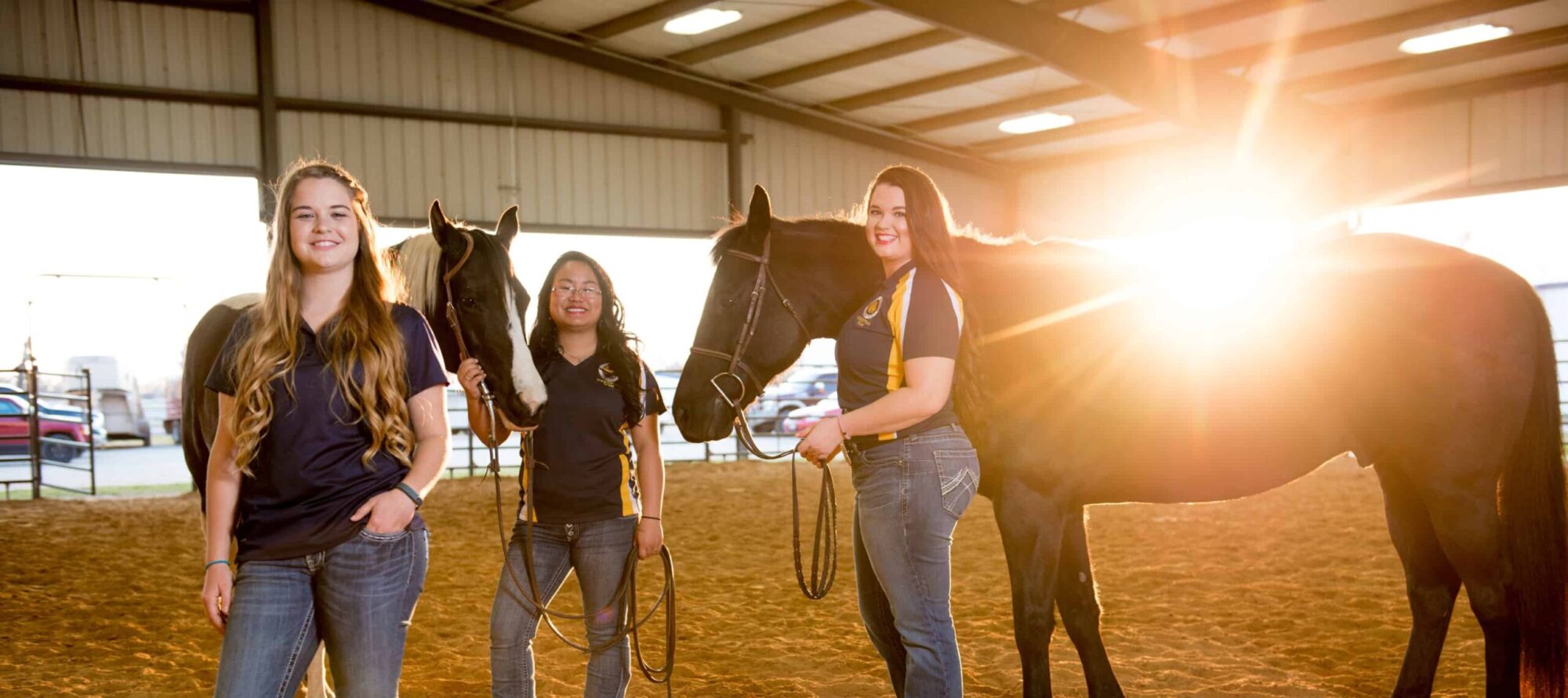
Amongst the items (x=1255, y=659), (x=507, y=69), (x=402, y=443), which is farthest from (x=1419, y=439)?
(x=507, y=69)

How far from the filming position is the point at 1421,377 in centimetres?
288

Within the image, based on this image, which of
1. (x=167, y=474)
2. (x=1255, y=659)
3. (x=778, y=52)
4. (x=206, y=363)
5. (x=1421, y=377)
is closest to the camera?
(x=1421, y=377)

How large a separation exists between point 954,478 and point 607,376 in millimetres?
948

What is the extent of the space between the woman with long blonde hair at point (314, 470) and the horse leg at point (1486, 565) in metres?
2.63

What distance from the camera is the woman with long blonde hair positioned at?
5.62ft

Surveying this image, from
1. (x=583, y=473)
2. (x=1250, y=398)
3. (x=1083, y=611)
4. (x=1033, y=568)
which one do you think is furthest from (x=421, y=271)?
Answer: (x=1250, y=398)

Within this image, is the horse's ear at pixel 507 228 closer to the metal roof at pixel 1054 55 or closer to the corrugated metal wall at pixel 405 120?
the metal roof at pixel 1054 55

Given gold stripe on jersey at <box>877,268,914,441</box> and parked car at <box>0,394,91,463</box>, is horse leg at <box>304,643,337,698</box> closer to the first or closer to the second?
gold stripe on jersey at <box>877,268,914,441</box>

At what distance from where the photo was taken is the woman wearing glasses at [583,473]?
7.92 feet

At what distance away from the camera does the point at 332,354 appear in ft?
5.78

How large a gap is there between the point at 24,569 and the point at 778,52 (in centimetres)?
854

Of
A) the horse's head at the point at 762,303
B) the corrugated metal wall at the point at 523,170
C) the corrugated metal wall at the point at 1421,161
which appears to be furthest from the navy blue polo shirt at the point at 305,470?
the corrugated metal wall at the point at 1421,161

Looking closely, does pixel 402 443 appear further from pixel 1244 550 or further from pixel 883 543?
pixel 1244 550

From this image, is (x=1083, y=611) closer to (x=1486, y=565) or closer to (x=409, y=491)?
(x=1486, y=565)
